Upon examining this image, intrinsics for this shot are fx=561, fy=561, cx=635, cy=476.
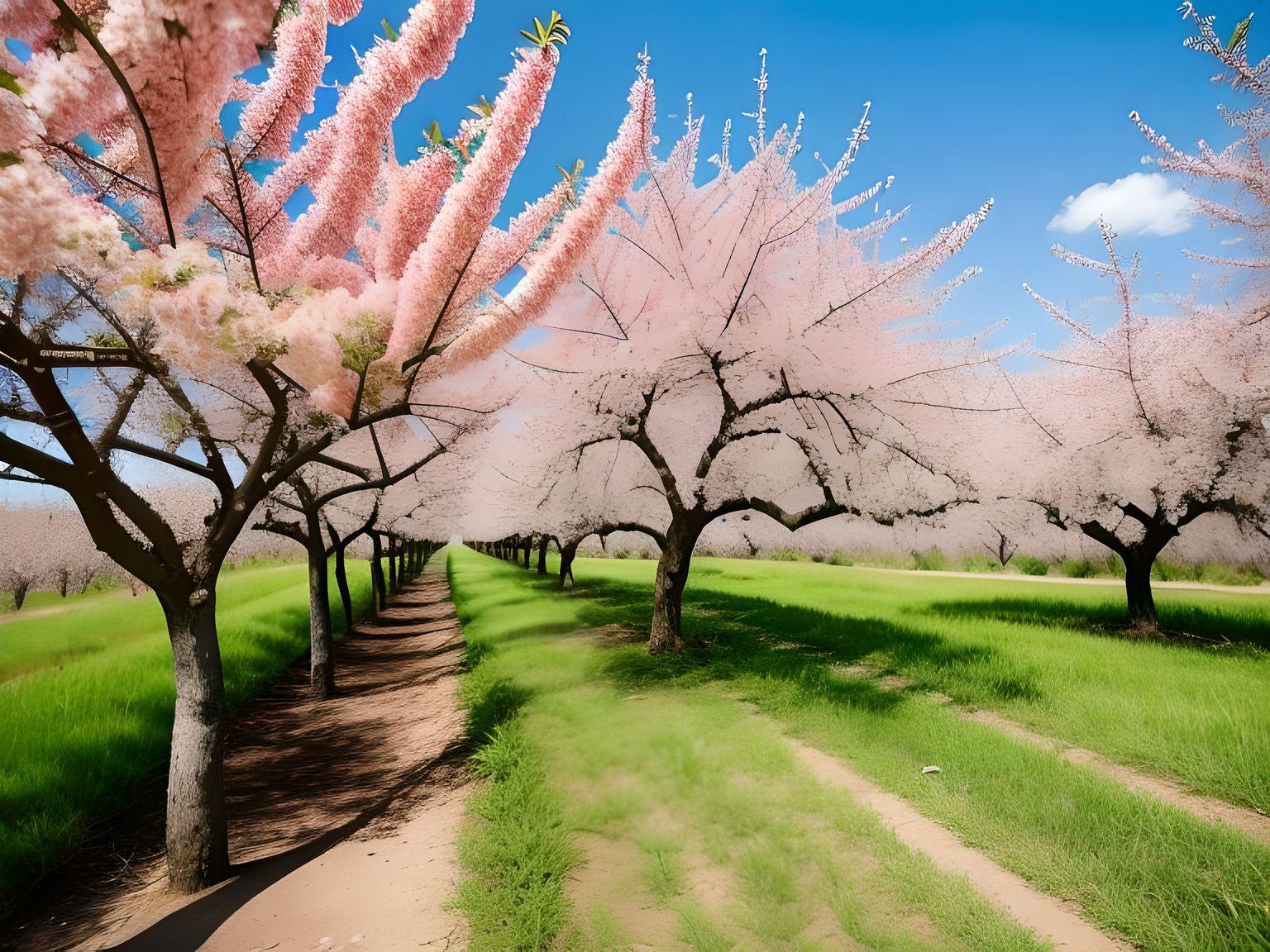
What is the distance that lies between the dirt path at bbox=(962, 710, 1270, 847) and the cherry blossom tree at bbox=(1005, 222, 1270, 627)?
6.62m

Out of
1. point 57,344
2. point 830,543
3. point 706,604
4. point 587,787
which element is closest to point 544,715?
point 587,787

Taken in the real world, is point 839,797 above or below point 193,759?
below

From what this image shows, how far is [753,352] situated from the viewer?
9195 mm

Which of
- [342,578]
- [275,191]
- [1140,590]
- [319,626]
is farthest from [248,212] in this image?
[1140,590]

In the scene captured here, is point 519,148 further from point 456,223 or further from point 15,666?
point 15,666

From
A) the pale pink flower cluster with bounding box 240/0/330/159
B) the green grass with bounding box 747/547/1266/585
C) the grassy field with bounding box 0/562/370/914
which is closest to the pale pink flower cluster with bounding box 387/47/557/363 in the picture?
the pale pink flower cluster with bounding box 240/0/330/159

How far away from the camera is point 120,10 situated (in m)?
1.69

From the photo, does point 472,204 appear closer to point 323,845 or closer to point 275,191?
point 275,191

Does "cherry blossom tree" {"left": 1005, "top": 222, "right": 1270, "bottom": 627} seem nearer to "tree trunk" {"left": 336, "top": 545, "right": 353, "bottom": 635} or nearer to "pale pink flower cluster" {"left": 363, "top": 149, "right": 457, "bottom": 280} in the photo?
"pale pink flower cluster" {"left": 363, "top": 149, "right": 457, "bottom": 280}

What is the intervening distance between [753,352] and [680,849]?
708cm

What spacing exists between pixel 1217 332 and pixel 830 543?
111ft

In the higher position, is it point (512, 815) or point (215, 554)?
point (215, 554)

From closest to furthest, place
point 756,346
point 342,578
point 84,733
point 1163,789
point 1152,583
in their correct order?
point 1163,789 < point 84,733 < point 756,346 < point 342,578 < point 1152,583

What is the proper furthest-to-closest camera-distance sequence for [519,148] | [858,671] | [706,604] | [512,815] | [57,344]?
[706,604]
[858,671]
[512,815]
[57,344]
[519,148]
